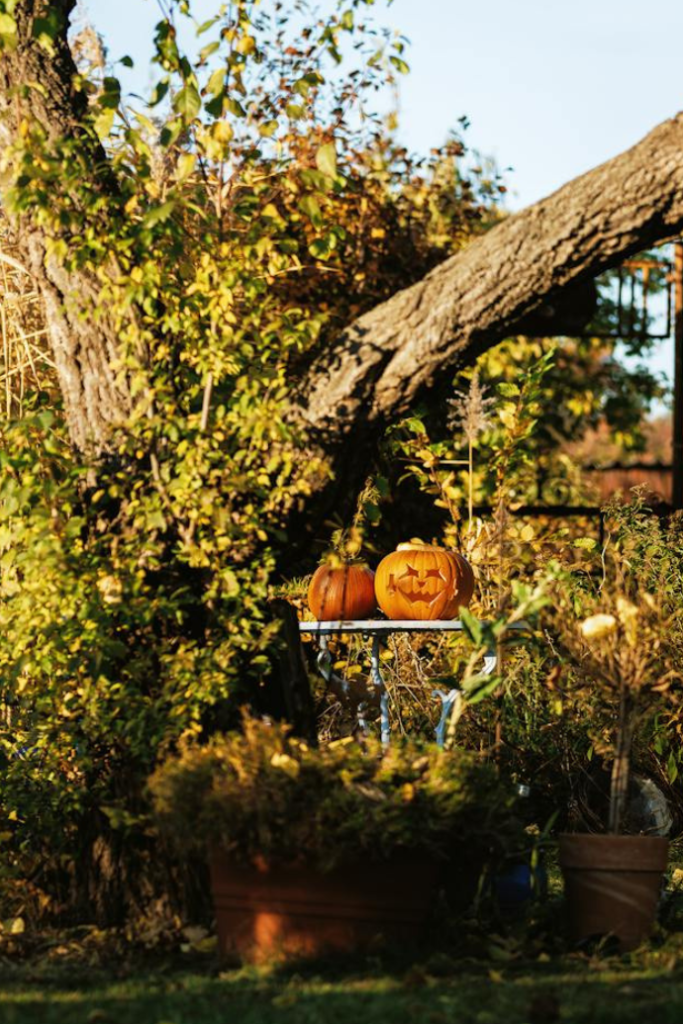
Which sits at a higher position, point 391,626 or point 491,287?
point 491,287

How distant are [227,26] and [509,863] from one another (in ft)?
9.43

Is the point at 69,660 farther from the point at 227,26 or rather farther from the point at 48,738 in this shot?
the point at 227,26

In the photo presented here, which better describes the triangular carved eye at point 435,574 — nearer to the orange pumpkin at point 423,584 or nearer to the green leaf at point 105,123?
the orange pumpkin at point 423,584

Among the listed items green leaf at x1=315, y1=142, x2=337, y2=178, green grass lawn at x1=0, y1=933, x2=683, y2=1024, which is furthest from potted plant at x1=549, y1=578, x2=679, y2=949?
green leaf at x1=315, y1=142, x2=337, y2=178

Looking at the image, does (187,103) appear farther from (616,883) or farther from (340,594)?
(616,883)

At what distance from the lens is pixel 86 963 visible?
382cm

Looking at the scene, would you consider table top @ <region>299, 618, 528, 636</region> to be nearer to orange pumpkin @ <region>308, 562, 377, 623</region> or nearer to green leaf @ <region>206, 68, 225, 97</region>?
orange pumpkin @ <region>308, 562, 377, 623</region>

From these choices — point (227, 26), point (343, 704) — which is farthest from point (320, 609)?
point (227, 26)

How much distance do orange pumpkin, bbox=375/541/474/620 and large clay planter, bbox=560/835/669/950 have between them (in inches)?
56.4

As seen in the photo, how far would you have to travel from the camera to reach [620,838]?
395 centimetres

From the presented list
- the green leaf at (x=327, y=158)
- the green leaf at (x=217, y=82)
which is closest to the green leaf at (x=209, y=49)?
the green leaf at (x=217, y=82)

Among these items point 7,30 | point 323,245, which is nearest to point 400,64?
point 323,245

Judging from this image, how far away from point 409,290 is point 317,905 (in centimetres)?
194

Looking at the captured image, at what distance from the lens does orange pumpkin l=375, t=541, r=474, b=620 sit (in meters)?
5.25
